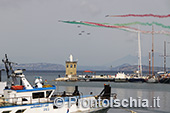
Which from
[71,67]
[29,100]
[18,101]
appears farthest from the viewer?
[71,67]

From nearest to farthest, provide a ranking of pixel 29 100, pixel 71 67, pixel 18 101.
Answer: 1. pixel 18 101
2. pixel 29 100
3. pixel 71 67

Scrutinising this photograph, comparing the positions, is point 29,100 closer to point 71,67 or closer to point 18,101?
point 18,101

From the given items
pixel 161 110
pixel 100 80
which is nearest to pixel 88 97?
pixel 161 110

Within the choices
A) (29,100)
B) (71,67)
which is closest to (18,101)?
(29,100)

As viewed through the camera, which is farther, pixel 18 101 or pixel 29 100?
pixel 29 100

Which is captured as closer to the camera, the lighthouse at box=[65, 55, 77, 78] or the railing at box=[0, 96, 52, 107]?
the railing at box=[0, 96, 52, 107]

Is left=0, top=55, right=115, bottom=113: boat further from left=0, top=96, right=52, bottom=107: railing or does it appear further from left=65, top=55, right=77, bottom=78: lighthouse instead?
left=65, top=55, right=77, bottom=78: lighthouse

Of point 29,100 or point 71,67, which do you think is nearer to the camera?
point 29,100

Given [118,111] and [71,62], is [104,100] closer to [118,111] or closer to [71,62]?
[118,111]

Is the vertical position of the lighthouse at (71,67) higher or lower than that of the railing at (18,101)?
higher

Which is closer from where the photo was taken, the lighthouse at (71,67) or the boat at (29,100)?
the boat at (29,100)

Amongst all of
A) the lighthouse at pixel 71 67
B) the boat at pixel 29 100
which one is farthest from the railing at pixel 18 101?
the lighthouse at pixel 71 67

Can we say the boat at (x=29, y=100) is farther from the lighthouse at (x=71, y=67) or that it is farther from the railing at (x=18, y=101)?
the lighthouse at (x=71, y=67)

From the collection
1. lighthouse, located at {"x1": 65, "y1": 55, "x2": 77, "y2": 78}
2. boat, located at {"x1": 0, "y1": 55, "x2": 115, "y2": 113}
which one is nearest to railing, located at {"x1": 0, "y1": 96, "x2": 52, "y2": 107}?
boat, located at {"x1": 0, "y1": 55, "x2": 115, "y2": 113}
